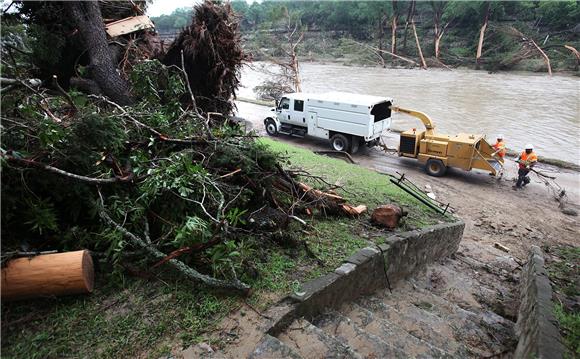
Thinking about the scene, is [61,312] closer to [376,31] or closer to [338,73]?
[338,73]

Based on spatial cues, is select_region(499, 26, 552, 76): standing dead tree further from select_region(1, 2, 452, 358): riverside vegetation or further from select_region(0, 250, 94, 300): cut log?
select_region(0, 250, 94, 300): cut log

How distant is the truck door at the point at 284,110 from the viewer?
15157mm

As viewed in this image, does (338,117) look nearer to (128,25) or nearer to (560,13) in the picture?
(128,25)

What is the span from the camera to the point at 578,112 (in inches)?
779

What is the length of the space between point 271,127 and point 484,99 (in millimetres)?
16173

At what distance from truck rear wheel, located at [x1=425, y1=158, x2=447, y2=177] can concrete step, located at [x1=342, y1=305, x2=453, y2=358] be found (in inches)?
369

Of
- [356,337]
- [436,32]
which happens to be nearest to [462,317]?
[356,337]

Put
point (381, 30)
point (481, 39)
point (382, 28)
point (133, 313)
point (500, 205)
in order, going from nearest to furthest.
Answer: point (133, 313) → point (500, 205) → point (481, 39) → point (381, 30) → point (382, 28)

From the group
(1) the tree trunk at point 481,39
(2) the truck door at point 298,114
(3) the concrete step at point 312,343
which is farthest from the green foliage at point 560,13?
(3) the concrete step at point 312,343

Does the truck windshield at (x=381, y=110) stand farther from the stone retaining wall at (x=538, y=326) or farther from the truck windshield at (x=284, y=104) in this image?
the stone retaining wall at (x=538, y=326)

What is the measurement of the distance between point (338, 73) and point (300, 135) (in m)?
21.4

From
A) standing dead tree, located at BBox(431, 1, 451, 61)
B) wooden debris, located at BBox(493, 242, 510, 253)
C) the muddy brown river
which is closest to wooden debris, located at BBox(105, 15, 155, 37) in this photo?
the muddy brown river

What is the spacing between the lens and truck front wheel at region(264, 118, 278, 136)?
16.1 meters

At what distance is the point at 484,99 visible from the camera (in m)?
23.3
